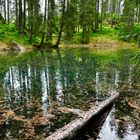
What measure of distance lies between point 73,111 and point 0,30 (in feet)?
108

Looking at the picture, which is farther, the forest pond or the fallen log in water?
the forest pond

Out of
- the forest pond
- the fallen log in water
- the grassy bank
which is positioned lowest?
the forest pond

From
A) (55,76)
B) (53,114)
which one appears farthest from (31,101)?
(55,76)

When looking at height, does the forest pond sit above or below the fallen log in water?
below

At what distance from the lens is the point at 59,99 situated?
1314 centimetres

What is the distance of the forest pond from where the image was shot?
931 cm

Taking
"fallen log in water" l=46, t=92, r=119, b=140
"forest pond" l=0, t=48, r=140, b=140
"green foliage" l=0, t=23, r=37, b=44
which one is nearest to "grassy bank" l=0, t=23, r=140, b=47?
"green foliage" l=0, t=23, r=37, b=44

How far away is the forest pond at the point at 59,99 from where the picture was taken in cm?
931

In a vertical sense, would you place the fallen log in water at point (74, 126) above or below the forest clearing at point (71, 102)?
above

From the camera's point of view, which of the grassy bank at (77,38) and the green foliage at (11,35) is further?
the grassy bank at (77,38)

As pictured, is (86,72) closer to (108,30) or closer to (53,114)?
(53,114)

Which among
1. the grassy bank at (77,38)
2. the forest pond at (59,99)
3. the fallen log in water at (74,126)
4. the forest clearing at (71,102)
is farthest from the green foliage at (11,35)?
the fallen log in water at (74,126)

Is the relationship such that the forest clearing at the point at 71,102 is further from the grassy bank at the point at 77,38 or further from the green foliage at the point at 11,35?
the grassy bank at the point at 77,38

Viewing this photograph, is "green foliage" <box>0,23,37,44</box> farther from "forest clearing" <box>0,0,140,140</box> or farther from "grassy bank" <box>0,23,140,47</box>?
"forest clearing" <box>0,0,140,140</box>
